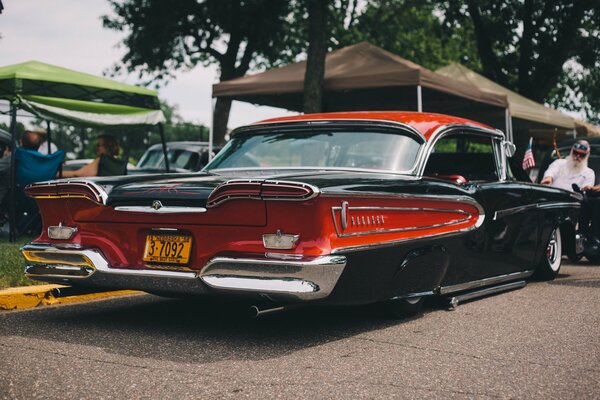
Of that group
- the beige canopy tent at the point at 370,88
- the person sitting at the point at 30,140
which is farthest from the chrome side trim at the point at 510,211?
the person sitting at the point at 30,140

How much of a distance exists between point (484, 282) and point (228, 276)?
2648 mm

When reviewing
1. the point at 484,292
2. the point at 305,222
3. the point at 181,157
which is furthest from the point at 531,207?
the point at 181,157

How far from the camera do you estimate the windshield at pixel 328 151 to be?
575 centimetres

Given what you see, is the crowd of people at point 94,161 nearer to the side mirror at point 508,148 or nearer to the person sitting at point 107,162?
the person sitting at point 107,162

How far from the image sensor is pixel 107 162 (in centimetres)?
1130

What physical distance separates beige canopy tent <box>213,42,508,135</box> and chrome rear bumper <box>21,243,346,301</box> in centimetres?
748

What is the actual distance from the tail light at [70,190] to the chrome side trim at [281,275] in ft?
3.33

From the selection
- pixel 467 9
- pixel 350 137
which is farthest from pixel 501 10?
pixel 350 137

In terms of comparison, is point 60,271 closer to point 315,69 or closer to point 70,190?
point 70,190

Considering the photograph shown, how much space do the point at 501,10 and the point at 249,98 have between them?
14687 mm

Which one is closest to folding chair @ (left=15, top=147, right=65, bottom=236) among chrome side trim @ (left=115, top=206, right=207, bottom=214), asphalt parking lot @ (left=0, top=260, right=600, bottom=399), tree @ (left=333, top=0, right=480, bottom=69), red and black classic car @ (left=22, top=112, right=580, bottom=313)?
asphalt parking lot @ (left=0, top=260, right=600, bottom=399)

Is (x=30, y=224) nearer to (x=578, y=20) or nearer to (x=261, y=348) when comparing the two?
(x=261, y=348)

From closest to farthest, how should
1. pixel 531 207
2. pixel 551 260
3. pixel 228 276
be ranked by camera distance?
pixel 228 276, pixel 531 207, pixel 551 260

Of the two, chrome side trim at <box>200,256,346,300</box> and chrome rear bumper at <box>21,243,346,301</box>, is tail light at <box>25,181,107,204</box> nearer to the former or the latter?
chrome rear bumper at <box>21,243,346,301</box>
